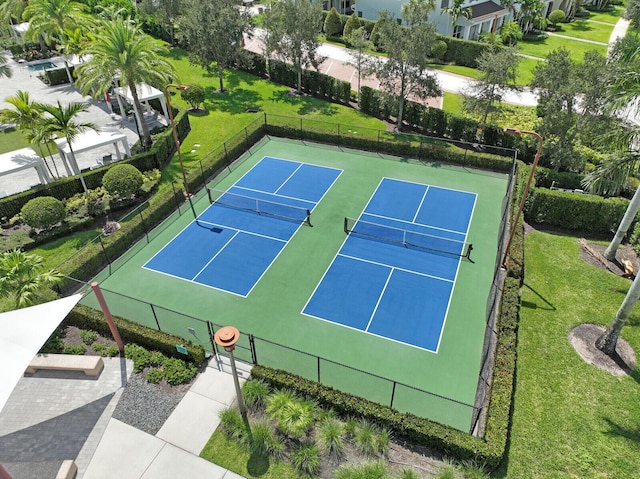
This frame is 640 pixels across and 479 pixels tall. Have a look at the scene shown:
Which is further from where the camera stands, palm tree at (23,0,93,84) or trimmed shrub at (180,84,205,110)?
palm tree at (23,0,93,84)

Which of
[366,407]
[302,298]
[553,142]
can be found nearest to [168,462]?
[366,407]

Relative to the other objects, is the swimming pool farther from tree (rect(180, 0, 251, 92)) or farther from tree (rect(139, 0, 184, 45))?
tree (rect(180, 0, 251, 92))

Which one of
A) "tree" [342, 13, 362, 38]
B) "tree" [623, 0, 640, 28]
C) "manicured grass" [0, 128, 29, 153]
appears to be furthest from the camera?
"tree" [342, 13, 362, 38]

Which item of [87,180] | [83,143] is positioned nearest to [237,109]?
[83,143]

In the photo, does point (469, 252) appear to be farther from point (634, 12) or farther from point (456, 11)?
point (634, 12)

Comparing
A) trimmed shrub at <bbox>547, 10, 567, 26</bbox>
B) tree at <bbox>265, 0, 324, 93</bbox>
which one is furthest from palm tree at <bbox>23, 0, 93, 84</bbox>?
trimmed shrub at <bbox>547, 10, 567, 26</bbox>

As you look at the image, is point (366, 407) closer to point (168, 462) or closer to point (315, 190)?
point (168, 462)
